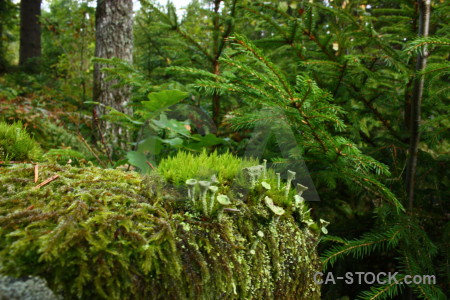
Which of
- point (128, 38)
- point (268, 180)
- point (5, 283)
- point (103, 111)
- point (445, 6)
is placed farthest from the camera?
point (128, 38)

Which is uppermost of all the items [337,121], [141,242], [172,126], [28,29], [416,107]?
[28,29]

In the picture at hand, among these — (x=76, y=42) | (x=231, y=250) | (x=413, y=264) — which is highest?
(x=76, y=42)

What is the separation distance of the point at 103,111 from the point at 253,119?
323 cm

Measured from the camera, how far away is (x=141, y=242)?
3.27 ft

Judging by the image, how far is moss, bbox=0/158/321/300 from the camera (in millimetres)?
867

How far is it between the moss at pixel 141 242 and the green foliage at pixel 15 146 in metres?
0.36

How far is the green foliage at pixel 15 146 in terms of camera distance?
64.7 inches

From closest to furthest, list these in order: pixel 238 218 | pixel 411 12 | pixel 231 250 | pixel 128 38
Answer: pixel 231 250 < pixel 238 218 < pixel 411 12 < pixel 128 38

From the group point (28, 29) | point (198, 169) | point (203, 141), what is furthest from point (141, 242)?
point (28, 29)

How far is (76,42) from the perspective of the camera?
33.2 feet

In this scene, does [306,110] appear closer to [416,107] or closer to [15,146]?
[416,107]

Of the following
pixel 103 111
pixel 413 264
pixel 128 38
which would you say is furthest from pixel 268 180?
pixel 128 38

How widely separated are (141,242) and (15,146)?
4.15 feet

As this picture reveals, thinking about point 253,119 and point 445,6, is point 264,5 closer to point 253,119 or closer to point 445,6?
point 253,119
